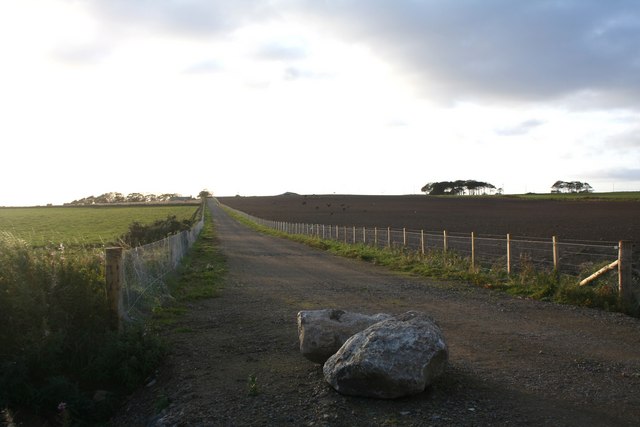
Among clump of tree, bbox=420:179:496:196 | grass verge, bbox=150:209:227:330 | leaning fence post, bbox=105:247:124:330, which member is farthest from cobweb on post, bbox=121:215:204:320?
clump of tree, bbox=420:179:496:196

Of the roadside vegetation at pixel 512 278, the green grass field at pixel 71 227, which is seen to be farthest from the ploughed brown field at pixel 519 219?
the green grass field at pixel 71 227

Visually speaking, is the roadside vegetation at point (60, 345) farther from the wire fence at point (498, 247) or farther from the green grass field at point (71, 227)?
the wire fence at point (498, 247)

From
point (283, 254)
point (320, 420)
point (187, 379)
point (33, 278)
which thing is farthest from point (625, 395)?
point (283, 254)

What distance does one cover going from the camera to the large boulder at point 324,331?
6.44 meters

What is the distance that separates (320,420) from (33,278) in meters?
4.59

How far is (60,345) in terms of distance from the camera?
7.01 meters

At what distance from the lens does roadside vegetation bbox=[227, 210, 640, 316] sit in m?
10.9

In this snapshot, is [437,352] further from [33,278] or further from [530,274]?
[530,274]

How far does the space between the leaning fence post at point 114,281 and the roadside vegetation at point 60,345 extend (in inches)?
3.5

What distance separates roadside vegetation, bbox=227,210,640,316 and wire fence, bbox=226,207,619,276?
35 centimetres

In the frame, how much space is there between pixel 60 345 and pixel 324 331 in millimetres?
3383

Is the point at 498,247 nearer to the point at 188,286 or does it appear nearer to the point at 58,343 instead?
the point at 188,286

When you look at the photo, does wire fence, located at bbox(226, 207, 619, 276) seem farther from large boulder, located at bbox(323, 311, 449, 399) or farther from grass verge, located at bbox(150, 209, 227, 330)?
grass verge, located at bbox(150, 209, 227, 330)

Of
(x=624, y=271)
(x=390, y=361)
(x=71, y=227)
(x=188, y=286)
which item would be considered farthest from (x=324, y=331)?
(x=71, y=227)
